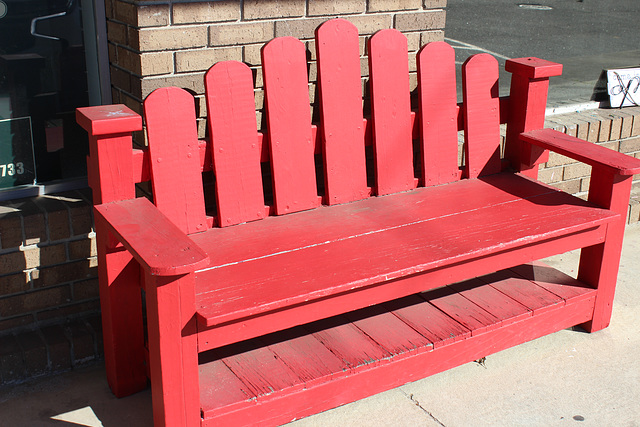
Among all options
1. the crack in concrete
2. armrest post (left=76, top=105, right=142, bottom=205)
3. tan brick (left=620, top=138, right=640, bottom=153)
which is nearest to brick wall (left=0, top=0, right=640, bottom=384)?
armrest post (left=76, top=105, right=142, bottom=205)

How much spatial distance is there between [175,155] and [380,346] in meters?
1.01

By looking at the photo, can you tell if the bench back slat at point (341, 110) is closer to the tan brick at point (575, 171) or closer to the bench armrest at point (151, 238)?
the bench armrest at point (151, 238)

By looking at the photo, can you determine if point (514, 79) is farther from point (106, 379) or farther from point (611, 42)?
point (106, 379)

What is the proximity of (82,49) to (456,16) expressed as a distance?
1.95 meters

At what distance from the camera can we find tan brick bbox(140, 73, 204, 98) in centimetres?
271

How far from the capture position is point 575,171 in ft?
13.8

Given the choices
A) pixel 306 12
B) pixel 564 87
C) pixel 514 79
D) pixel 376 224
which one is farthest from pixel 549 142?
pixel 564 87

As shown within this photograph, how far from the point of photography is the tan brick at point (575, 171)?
13.7ft

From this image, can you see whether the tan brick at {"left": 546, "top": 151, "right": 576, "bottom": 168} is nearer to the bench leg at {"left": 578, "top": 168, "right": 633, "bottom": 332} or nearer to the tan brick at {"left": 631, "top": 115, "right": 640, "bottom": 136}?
the tan brick at {"left": 631, "top": 115, "right": 640, "bottom": 136}

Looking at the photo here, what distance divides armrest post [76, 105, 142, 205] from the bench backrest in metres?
0.11

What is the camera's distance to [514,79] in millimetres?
3324

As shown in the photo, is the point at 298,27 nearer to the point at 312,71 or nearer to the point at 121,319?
the point at 312,71

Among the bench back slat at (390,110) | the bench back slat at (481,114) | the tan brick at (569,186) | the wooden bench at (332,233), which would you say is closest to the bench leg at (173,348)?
the wooden bench at (332,233)

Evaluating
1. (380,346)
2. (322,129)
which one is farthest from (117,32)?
(380,346)
